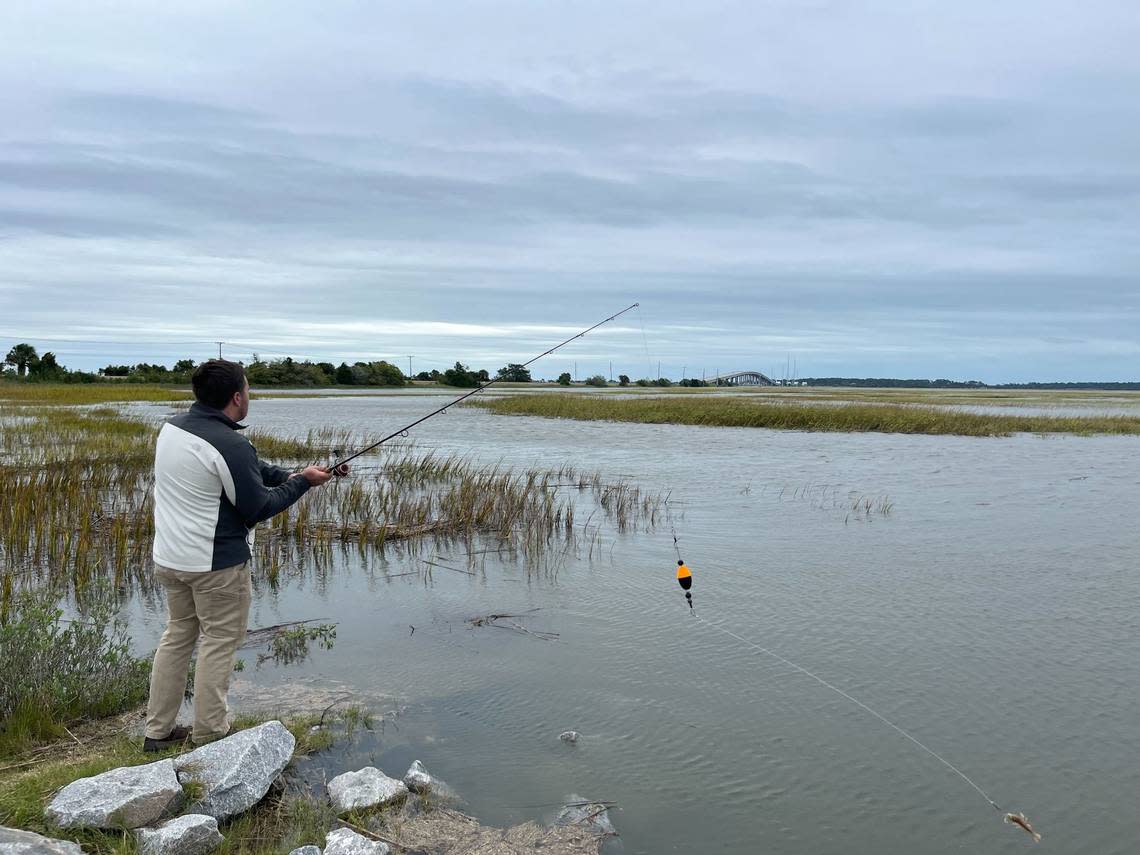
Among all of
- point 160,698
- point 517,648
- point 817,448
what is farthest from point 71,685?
point 817,448

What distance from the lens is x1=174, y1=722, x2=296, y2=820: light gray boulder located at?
4199 mm

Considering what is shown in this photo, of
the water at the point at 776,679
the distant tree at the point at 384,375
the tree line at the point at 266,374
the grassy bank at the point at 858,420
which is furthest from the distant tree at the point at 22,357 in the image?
the water at the point at 776,679

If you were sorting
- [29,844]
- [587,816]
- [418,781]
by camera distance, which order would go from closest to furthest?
[29,844] < [587,816] < [418,781]

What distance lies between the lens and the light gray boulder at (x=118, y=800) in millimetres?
3824

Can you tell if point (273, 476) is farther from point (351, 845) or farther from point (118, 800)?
point (351, 845)

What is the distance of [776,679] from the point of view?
22.6 ft

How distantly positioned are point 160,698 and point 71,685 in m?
1.29

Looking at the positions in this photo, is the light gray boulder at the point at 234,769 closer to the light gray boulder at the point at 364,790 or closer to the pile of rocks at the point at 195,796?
the pile of rocks at the point at 195,796

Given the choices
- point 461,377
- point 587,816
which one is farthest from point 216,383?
point 461,377

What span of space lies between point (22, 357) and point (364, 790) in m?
81.7

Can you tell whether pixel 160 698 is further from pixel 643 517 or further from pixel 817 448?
pixel 817 448

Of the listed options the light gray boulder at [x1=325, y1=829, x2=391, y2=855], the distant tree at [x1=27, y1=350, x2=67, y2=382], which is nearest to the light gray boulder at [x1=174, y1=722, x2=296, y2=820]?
the light gray boulder at [x1=325, y1=829, x2=391, y2=855]

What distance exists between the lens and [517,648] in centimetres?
755

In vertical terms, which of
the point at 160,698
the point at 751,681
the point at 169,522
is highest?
the point at 169,522
